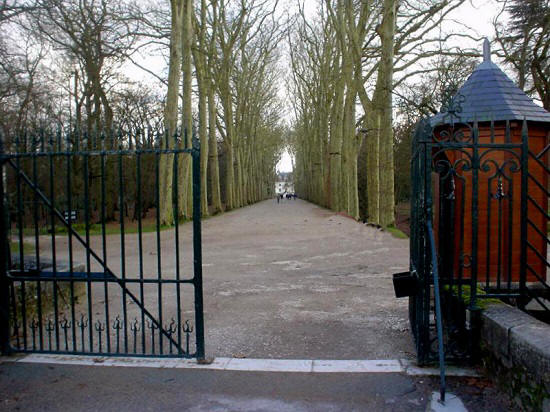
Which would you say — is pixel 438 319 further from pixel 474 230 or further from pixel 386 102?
pixel 386 102

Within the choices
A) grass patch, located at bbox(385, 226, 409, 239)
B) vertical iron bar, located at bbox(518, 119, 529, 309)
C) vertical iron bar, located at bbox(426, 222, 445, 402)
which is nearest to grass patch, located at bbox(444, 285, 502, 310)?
vertical iron bar, located at bbox(518, 119, 529, 309)

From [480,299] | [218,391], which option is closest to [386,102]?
[480,299]

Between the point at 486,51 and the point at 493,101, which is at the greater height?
the point at 486,51

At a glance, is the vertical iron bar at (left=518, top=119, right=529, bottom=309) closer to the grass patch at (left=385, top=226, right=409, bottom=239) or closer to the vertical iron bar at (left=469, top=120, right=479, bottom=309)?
the vertical iron bar at (left=469, top=120, right=479, bottom=309)

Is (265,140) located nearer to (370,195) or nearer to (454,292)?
(370,195)

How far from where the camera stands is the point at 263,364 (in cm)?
499

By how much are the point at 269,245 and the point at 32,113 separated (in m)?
17.5

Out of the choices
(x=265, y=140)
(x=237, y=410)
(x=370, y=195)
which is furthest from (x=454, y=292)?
(x=265, y=140)

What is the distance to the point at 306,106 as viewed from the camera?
48.8 metres

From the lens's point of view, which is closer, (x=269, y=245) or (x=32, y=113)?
(x=269, y=245)

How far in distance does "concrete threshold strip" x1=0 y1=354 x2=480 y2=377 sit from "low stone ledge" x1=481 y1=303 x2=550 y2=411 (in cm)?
45

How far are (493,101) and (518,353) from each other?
3.33 meters

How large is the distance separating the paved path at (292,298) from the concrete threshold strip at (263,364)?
0.27 m

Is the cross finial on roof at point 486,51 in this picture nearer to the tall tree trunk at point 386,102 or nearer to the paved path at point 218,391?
the paved path at point 218,391
